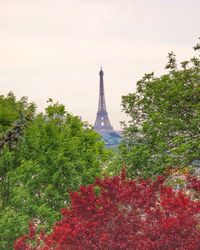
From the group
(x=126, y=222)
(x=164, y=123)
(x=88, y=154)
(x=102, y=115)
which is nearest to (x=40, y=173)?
(x=88, y=154)

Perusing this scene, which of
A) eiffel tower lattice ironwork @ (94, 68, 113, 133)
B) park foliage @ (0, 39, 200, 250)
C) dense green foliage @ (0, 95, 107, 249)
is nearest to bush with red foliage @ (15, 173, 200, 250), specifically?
park foliage @ (0, 39, 200, 250)

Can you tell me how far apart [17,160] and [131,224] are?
1561cm

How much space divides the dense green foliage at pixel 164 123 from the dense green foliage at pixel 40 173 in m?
2.46

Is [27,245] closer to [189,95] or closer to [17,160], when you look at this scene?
[17,160]

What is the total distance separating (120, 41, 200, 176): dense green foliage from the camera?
31938mm

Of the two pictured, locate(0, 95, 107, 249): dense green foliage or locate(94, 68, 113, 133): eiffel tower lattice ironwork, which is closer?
locate(0, 95, 107, 249): dense green foliage

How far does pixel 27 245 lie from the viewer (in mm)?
21078

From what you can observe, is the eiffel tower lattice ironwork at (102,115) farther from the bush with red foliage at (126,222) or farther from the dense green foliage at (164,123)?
the bush with red foliage at (126,222)

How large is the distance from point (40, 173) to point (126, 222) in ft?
43.3

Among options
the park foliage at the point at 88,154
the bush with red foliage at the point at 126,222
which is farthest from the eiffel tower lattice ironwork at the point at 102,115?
the bush with red foliage at the point at 126,222

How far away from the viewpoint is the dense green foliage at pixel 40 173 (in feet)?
97.3

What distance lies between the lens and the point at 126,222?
1848 cm

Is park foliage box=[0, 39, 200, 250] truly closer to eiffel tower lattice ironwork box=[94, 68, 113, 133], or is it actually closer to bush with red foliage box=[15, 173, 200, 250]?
bush with red foliage box=[15, 173, 200, 250]

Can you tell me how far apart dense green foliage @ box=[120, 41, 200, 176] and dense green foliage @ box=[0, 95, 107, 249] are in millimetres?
2460
